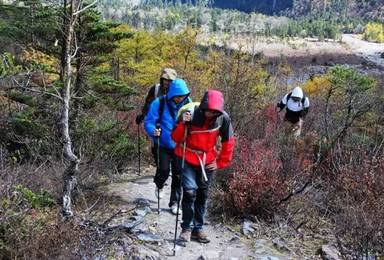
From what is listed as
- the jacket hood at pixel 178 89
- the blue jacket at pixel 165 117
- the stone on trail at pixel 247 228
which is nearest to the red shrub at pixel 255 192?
the stone on trail at pixel 247 228

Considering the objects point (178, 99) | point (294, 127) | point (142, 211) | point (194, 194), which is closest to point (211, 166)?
point (194, 194)

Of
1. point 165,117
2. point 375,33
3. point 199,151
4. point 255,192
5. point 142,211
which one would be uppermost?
point 165,117

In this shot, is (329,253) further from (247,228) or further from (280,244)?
(247,228)

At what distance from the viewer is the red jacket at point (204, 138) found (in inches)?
203

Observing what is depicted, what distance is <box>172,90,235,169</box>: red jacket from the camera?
5.17 metres

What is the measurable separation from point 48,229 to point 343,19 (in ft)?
533

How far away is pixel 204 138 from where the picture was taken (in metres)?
5.23

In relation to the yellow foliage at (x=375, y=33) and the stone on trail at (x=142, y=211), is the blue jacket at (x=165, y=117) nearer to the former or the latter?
the stone on trail at (x=142, y=211)

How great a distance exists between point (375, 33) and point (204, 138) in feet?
429

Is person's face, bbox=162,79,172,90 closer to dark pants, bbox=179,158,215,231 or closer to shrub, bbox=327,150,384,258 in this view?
dark pants, bbox=179,158,215,231

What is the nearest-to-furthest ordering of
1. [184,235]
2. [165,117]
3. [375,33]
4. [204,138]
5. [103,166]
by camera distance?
[204,138]
[184,235]
[165,117]
[103,166]
[375,33]

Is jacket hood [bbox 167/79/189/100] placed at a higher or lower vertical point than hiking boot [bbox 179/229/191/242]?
higher

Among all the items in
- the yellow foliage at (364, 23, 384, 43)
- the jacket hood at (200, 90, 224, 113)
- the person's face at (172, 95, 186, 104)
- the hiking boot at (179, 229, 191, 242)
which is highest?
the jacket hood at (200, 90, 224, 113)

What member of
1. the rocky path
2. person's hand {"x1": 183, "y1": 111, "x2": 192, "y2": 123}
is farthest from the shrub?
person's hand {"x1": 183, "y1": 111, "x2": 192, "y2": 123}
